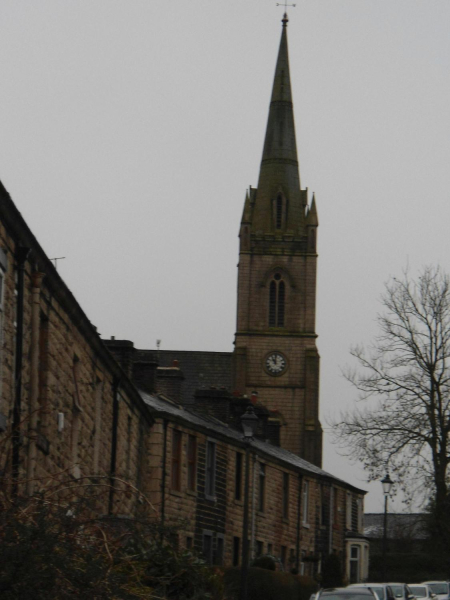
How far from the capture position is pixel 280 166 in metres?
96.7

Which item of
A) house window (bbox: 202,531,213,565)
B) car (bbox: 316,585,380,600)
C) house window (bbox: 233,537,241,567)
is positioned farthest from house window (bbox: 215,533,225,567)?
car (bbox: 316,585,380,600)

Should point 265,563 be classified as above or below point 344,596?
above

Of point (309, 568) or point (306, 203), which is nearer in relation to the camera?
point (309, 568)

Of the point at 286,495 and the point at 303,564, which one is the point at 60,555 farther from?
the point at 303,564

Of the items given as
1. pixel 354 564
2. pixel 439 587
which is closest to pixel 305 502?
pixel 439 587

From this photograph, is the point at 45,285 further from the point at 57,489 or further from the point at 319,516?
the point at 319,516

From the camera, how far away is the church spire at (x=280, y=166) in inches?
3720

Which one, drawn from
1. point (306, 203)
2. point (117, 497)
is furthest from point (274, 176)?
point (117, 497)

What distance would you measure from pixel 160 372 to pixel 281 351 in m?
46.9

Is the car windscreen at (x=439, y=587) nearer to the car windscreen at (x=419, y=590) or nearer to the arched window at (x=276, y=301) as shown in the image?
the car windscreen at (x=419, y=590)

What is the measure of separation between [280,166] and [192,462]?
6264 cm

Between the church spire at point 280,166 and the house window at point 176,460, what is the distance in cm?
5953

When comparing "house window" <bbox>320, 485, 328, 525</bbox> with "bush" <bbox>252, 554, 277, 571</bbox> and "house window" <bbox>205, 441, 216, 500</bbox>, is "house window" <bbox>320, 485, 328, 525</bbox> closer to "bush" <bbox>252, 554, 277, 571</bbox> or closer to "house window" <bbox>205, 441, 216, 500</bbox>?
"house window" <bbox>205, 441, 216, 500</bbox>

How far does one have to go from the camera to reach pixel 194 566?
11938 millimetres
